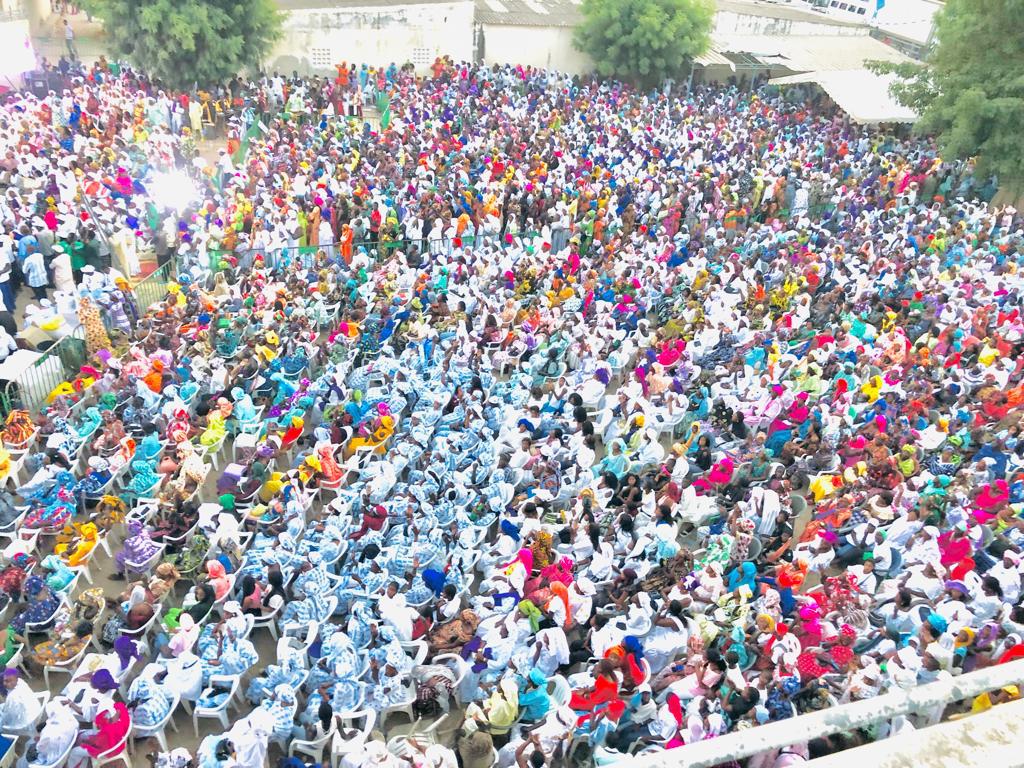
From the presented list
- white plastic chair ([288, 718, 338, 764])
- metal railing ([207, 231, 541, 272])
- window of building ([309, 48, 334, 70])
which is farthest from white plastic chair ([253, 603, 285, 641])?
window of building ([309, 48, 334, 70])

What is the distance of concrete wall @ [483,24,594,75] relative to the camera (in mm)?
26531

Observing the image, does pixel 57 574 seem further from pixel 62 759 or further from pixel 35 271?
pixel 35 271

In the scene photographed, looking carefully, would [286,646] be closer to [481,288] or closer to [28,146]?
[481,288]

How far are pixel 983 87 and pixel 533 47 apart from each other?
13584mm

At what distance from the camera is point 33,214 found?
1417 centimetres

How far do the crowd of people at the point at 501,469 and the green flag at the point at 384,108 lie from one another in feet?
12.8

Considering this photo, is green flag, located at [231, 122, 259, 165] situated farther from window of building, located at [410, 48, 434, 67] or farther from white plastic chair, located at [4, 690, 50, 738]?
white plastic chair, located at [4, 690, 50, 738]

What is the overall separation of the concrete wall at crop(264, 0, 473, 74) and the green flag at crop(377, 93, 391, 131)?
2905mm

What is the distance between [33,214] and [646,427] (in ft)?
37.6

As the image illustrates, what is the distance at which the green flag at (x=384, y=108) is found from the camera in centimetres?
2103

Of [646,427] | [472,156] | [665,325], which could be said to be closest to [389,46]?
[472,156]

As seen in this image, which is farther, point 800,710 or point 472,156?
point 472,156

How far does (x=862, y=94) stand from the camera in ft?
73.6

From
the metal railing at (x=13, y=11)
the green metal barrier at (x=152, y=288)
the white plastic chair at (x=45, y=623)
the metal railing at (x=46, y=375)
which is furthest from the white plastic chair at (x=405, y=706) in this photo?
the metal railing at (x=13, y=11)
